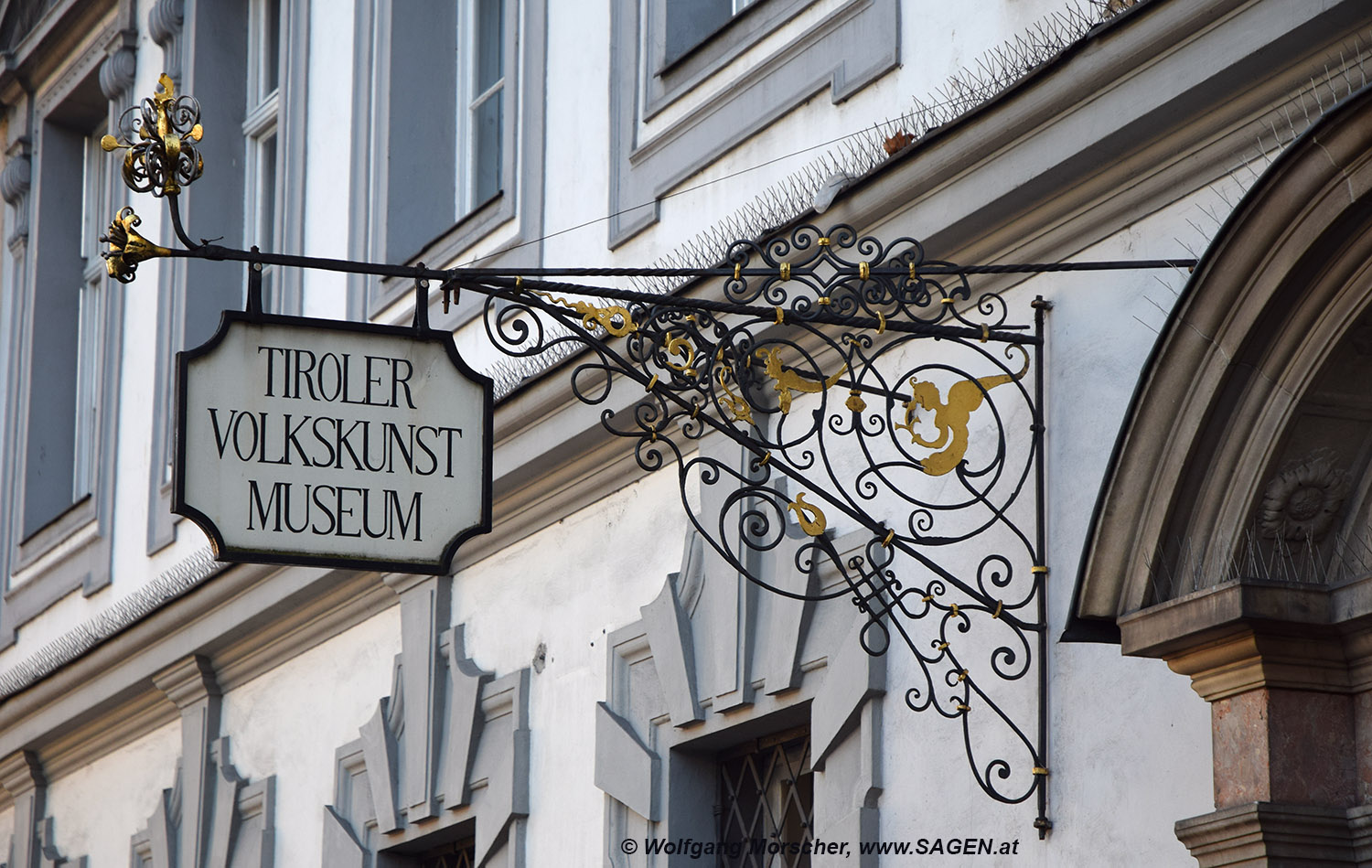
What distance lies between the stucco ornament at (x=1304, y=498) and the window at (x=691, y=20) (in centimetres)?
381

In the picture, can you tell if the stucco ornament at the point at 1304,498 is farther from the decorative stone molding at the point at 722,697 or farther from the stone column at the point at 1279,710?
the decorative stone molding at the point at 722,697

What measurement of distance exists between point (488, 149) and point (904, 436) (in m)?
3.82

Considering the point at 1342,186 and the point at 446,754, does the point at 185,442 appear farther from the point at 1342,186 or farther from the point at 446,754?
the point at 446,754

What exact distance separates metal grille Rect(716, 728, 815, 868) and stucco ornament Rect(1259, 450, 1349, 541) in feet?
7.75

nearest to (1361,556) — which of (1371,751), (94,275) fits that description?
(1371,751)

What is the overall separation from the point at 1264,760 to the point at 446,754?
477cm

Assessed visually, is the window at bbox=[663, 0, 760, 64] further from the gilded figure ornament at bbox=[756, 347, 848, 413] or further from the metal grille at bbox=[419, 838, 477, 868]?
the metal grille at bbox=[419, 838, 477, 868]

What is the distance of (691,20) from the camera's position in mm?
8750

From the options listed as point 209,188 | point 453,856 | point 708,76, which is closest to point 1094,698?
point 708,76

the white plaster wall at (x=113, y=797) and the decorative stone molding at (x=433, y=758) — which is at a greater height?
the white plaster wall at (x=113, y=797)

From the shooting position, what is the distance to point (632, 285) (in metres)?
8.55

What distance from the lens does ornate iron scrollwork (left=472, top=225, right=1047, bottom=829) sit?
5.99 metres

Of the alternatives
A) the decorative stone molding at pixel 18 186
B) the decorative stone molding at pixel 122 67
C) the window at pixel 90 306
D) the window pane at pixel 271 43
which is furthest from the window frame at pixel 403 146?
the decorative stone molding at pixel 18 186

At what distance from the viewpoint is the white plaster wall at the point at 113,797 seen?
12148 mm
